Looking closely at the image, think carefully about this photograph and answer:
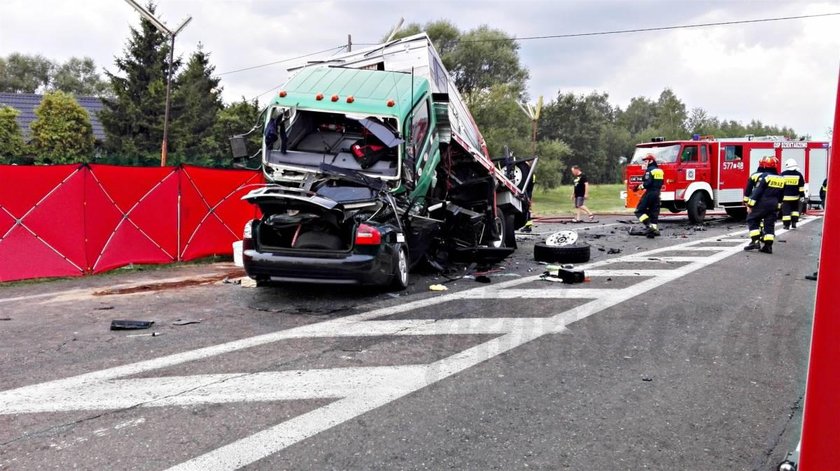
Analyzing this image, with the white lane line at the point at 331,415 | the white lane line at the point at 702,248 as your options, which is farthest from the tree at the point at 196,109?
the white lane line at the point at 331,415

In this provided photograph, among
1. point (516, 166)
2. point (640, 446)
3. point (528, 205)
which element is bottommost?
point (640, 446)

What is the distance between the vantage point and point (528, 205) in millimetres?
12586

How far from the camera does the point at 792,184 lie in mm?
11234

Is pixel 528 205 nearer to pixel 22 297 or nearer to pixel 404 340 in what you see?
pixel 404 340

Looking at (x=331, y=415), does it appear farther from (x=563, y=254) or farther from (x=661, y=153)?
(x=661, y=153)

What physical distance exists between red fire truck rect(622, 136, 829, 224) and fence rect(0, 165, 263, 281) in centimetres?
1166

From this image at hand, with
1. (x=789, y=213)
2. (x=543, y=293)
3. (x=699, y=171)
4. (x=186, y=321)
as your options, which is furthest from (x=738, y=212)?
(x=186, y=321)

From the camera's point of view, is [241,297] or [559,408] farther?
[241,297]

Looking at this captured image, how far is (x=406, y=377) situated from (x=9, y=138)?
32690 mm

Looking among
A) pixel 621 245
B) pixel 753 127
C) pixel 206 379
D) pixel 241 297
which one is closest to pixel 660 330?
pixel 206 379

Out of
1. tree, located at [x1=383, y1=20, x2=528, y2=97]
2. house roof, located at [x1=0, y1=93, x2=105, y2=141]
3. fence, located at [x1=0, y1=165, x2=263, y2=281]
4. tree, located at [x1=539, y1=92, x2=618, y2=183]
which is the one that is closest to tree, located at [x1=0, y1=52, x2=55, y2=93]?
house roof, located at [x1=0, y1=93, x2=105, y2=141]

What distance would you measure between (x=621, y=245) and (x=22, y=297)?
33.0ft

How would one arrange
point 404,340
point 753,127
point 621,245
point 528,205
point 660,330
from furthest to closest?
point 753,127, point 528,205, point 621,245, point 660,330, point 404,340

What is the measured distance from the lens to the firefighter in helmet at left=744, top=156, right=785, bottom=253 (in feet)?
34.1
